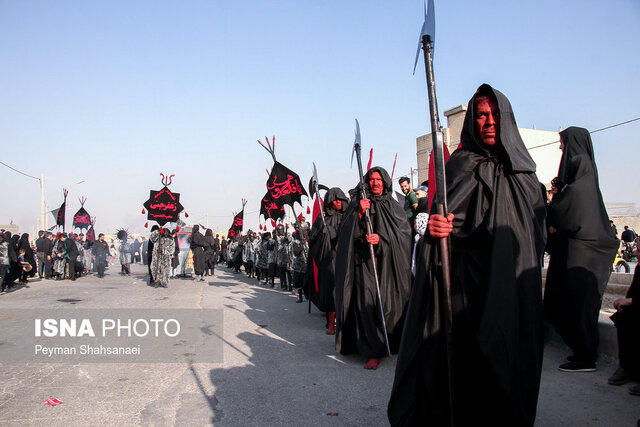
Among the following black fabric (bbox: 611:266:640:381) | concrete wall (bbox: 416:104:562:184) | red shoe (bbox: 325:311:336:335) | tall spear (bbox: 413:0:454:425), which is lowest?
red shoe (bbox: 325:311:336:335)

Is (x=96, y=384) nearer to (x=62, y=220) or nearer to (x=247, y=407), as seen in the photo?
(x=247, y=407)

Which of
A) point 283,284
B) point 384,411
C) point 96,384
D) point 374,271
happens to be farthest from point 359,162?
→ point 283,284

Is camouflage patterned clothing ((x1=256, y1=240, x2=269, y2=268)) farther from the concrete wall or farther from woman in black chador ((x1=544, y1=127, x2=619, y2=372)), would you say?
woman in black chador ((x1=544, y1=127, x2=619, y2=372))

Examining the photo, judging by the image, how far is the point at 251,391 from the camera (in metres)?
4.14

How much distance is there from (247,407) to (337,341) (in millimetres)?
1765

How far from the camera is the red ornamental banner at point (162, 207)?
18.2m

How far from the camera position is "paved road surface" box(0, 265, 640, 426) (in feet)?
11.5

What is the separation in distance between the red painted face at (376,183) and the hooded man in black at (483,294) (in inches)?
114

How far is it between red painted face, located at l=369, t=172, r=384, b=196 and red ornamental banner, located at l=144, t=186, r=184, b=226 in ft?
46.2

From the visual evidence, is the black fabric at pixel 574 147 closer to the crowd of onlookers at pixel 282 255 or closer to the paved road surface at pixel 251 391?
the paved road surface at pixel 251 391

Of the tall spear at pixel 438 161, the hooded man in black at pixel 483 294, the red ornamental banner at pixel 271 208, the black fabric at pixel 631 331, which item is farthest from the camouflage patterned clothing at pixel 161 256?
the tall spear at pixel 438 161

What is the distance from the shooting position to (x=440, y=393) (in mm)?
2623

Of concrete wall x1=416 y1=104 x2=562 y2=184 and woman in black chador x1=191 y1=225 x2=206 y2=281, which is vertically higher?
concrete wall x1=416 y1=104 x2=562 y2=184

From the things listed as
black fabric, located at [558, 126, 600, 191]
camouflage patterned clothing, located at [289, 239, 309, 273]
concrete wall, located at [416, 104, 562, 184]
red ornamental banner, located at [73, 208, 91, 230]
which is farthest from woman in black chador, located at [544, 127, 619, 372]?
red ornamental banner, located at [73, 208, 91, 230]
